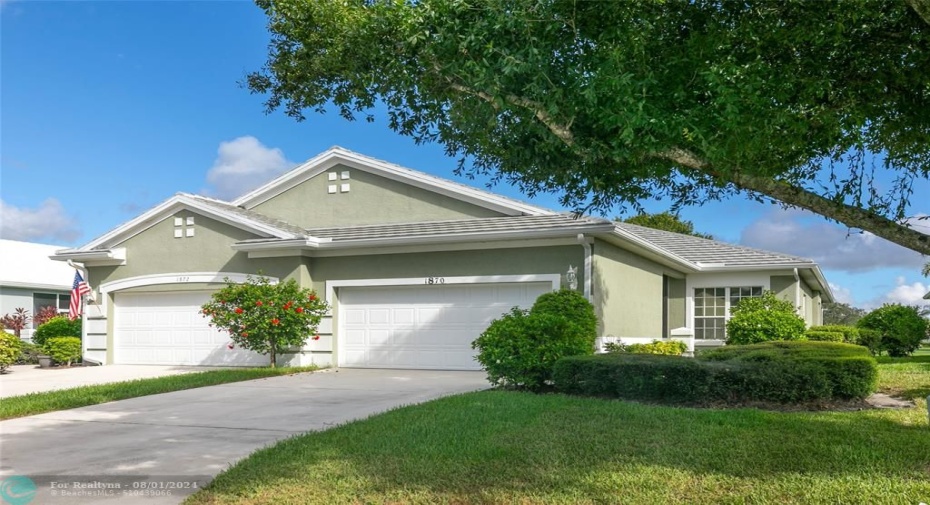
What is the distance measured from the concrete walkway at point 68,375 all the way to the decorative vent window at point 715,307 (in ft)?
45.6

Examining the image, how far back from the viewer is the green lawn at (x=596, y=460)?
5.63 meters

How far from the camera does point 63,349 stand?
19281 mm

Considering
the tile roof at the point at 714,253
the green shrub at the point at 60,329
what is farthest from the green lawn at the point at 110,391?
the tile roof at the point at 714,253

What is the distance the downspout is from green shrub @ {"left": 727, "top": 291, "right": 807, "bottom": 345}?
5740 mm

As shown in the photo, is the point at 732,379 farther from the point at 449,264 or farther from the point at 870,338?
the point at 870,338

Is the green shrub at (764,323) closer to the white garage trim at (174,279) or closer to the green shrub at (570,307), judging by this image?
the green shrub at (570,307)

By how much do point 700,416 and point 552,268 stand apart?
7.39 m

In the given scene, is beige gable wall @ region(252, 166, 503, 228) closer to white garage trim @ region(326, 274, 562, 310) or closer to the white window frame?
white garage trim @ region(326, 274, 562, 310)

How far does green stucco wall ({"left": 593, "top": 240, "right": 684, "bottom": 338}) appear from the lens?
52.1 feet

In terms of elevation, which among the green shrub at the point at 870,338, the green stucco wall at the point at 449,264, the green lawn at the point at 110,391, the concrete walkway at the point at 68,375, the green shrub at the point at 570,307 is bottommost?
the concrete walkway at the point at 68,375

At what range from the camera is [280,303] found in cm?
1627

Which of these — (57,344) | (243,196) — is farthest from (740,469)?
(57,344)

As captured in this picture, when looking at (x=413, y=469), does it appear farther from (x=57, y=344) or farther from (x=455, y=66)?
(x=57, y=344)

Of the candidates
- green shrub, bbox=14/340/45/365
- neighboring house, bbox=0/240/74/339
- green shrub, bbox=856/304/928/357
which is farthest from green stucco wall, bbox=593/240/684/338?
neighboring house, bbox=0/240/74/339
